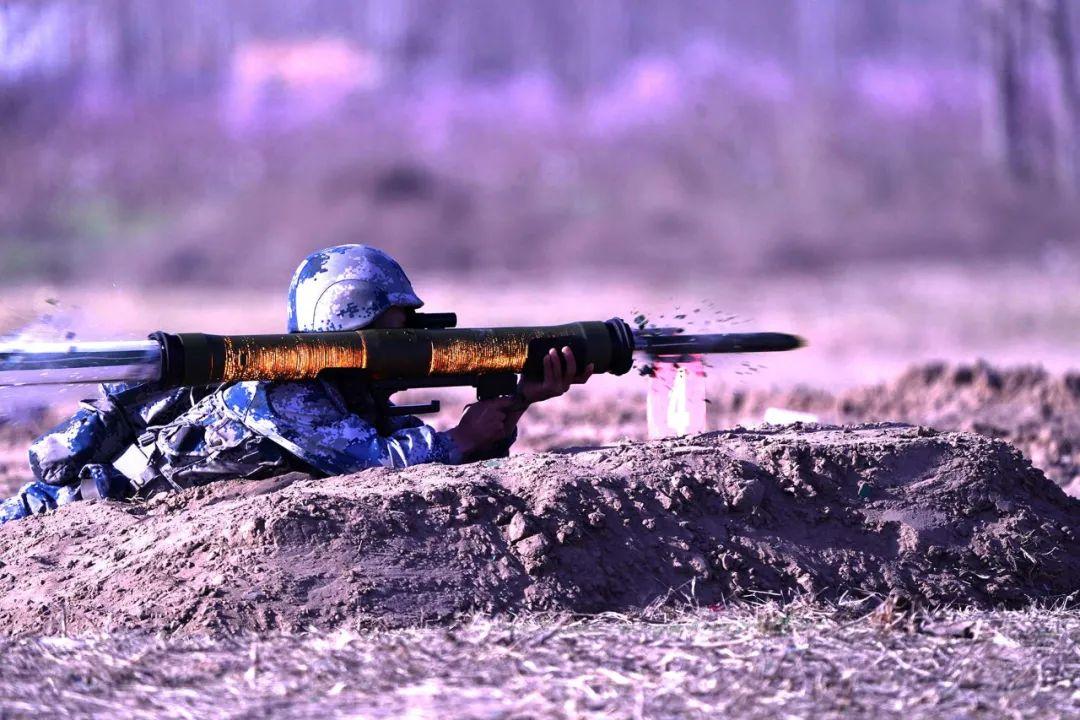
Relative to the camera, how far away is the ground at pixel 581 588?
458 centimetres

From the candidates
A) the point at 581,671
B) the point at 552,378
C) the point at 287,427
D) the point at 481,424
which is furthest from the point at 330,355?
the point at 581,671

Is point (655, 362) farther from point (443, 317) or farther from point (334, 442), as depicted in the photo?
point (334, 442)

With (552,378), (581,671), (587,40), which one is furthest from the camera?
(587,40)

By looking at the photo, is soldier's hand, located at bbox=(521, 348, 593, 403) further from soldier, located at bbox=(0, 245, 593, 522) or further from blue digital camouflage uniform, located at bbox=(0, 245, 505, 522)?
blue digital camouflage uniform, located at bbox=(0, 245, 505, 522)

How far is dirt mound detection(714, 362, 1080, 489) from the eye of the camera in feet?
37.5

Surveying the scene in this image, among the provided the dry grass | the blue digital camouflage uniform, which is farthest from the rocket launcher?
the dry grass

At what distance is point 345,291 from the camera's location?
6.55m

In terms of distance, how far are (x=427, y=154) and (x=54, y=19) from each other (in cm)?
783

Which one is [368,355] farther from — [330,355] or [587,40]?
[587,40]

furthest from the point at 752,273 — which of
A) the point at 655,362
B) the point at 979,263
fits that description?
the point at 655,362

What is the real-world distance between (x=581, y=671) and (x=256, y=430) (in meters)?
2.07

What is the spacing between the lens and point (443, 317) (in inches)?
267

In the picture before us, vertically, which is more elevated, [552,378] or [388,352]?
[388,352]

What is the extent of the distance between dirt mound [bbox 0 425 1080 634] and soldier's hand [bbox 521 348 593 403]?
1.19ft
